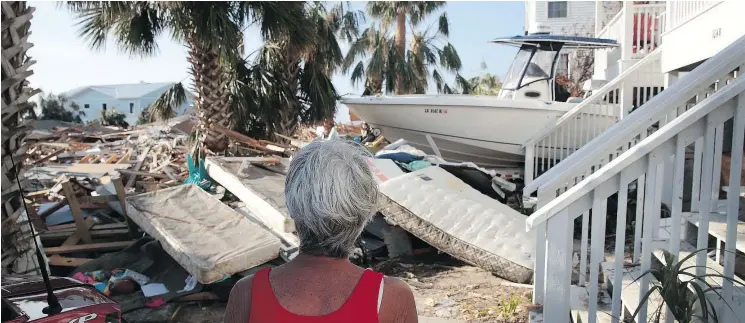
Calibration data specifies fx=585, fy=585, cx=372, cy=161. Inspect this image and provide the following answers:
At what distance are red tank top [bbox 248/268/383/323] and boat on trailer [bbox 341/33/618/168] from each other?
9.21 metres

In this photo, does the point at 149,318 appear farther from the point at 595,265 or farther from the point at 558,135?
the point at 558,135

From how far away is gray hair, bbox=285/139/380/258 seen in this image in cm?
168

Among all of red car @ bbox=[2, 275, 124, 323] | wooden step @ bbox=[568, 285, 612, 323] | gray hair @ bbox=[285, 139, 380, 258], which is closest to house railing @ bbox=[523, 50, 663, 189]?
wooden step @ bbox=[568, 285, 612, 323]

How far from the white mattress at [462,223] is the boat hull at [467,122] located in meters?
3.20

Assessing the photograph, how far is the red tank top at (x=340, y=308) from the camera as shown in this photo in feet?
5.16

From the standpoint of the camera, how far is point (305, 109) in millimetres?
14234

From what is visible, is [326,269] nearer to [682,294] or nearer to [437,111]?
[682,294]

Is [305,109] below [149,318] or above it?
above

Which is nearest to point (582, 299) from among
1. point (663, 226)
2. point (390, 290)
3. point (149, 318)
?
point (663, 226)

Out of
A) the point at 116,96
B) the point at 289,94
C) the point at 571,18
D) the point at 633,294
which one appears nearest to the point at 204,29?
the point at 289,94

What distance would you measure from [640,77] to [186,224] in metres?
7.10

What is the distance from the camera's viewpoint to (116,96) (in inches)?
2502

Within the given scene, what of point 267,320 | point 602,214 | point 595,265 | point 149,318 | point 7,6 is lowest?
point 149,318

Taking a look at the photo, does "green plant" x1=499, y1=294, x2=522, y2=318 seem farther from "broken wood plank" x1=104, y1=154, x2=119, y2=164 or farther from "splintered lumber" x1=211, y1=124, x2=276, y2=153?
"broken wood plank" x1=104, y1=154, x2=119, y2=164
